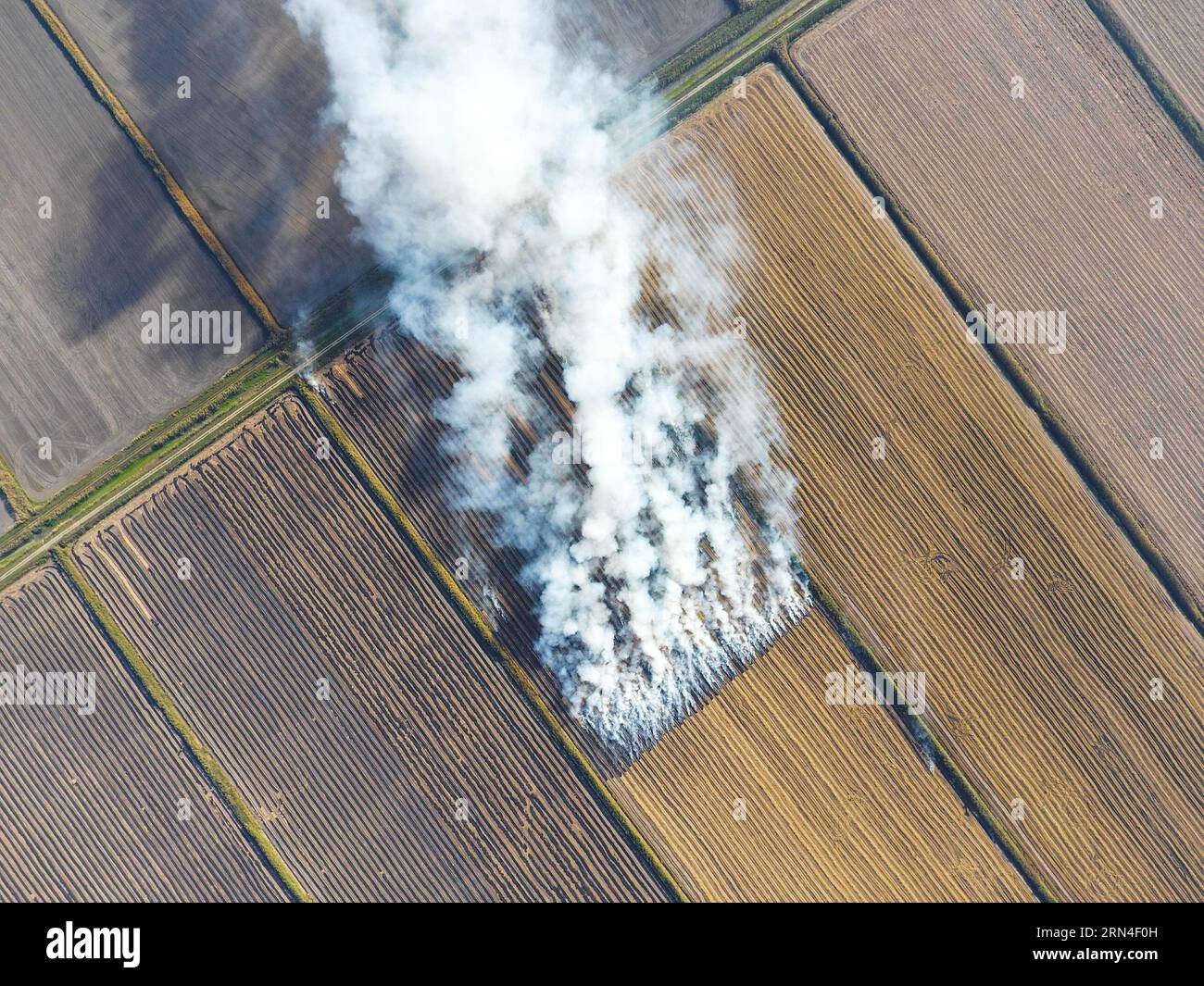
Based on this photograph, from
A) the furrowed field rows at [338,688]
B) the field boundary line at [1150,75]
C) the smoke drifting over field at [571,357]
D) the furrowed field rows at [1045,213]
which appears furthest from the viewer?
the field boundary line at [1150,75]

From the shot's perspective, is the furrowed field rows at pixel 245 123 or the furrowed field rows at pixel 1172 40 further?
the furrowed field rows at pixel 1172 40

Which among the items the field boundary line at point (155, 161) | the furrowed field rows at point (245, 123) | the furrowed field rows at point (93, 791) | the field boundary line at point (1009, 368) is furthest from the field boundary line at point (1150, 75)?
the furrowed field rows at point (93, 791)

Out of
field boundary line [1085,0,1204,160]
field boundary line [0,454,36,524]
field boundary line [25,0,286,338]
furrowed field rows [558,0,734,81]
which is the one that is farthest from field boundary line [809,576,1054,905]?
field boundary line [0,454,36,524]

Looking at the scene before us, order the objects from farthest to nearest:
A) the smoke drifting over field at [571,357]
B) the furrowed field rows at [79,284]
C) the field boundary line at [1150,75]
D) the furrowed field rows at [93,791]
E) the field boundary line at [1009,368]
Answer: the field boundary line at [1150,75]
the field boundary line at [1009,368]
the furrowed field rows at [79,284]
the furrowed field rows at [93,791]
the smoke drifting over field at [571,357]

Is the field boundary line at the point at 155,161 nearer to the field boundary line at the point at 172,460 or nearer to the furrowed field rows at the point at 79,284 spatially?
the furrowed field rows at the point at 79,284

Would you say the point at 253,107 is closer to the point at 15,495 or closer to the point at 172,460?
the point at 172,460

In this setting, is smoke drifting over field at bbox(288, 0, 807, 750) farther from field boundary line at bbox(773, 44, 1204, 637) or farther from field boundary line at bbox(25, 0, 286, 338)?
field boundary line at bbox(773, 44, 1204, 637)

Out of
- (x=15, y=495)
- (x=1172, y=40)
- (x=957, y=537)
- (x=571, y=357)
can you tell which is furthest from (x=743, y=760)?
(x=1172, y=40)
